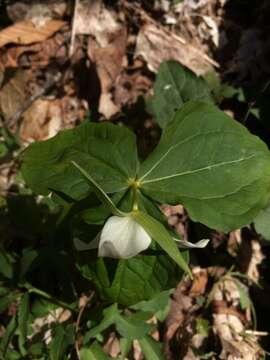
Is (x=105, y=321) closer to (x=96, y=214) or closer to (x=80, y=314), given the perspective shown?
(x=80, y=314)

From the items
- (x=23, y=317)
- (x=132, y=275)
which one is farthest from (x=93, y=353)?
(x=132, y=275)

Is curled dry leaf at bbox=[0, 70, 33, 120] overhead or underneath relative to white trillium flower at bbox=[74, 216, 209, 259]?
underneath

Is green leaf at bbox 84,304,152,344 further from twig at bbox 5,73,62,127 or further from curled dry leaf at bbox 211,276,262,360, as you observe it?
twig at bbox 5,73,62,127

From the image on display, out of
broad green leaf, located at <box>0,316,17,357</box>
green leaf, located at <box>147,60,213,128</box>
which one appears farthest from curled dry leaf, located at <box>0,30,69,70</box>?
broad green leaf, located at <box>0,316,17,357</box>

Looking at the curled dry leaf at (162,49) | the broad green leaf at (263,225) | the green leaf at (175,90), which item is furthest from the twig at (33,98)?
the broad green leaf at (263,225)

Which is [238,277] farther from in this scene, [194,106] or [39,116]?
[39,116]
